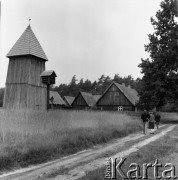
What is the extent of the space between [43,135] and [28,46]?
775 inches

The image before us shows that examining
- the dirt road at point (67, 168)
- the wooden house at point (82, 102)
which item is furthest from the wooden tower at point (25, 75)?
the wooden house at point (82, 102)

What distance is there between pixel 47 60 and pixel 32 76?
3.07 meters

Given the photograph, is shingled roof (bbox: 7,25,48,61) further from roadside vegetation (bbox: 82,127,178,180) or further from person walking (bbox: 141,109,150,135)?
roadside vegetation (bbox: 82,127,178,180)

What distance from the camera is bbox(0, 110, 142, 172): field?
868cm

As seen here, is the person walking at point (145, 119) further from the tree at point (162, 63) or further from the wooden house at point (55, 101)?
the wooden house at point (55, 101)

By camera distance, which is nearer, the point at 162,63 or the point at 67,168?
the point at 67,168

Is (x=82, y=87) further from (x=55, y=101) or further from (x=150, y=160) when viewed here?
(x=150, y=160)

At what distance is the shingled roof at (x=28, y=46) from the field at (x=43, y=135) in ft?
49.9

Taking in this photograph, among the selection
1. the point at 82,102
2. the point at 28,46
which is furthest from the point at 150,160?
the point at 82,102

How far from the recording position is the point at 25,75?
2814 centimetres

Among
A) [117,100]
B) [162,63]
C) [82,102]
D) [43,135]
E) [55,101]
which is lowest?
[43,135]

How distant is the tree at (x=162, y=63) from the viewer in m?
30.8

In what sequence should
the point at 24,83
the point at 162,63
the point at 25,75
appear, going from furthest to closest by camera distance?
the point at 162,63 → the point at 25,75 → the point at 24,83

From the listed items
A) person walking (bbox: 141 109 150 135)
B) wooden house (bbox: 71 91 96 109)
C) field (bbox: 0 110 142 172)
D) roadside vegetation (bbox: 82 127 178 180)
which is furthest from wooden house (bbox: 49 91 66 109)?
roadside vegetation (bbox: 82 127 178 180)
